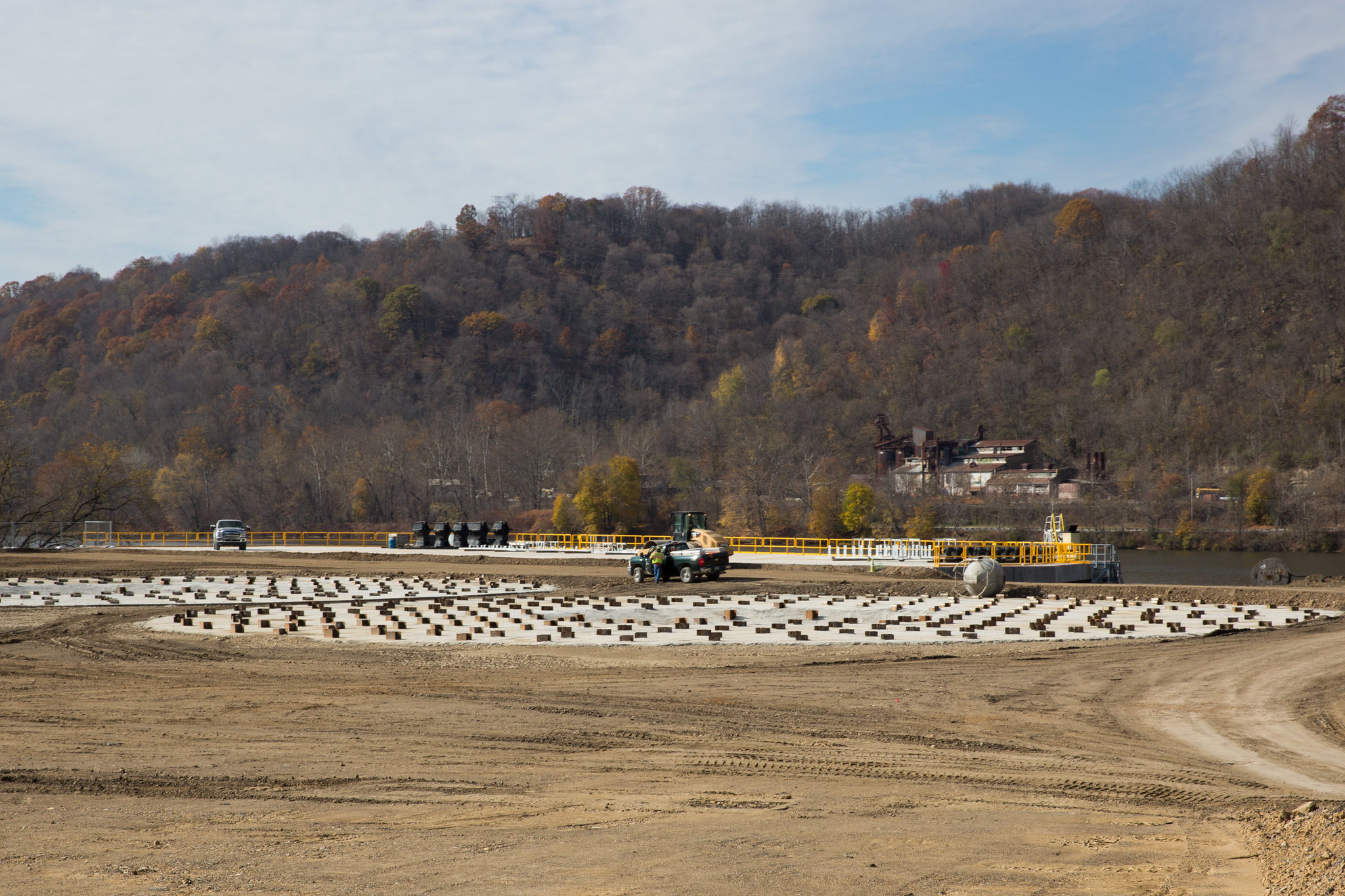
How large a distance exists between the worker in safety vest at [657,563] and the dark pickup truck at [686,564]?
146 millimetres

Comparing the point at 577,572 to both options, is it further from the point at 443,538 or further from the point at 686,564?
the point at 443,538

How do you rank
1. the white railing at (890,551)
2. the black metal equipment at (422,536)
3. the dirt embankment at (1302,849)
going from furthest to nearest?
the black metal equipment at (422,536) < the white railing at (890,551) < the dirt embankment at (1302,849)

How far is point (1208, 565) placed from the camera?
59.4 metres

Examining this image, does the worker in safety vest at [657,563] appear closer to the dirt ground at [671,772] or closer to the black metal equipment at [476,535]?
the dirt ground at [671,772]

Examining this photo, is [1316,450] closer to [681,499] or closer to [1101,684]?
[681,499]

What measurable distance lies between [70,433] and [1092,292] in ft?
449

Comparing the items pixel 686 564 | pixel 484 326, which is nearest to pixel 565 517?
pixel 686 564

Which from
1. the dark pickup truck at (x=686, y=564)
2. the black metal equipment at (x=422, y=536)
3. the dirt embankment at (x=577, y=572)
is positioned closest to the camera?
the dirt embankment at (x=577, y=572)

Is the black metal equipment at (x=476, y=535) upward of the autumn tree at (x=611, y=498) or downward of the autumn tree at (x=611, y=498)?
downward

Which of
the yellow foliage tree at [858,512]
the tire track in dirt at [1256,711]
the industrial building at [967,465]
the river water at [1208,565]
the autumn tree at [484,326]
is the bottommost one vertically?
the river water at [1208,565]

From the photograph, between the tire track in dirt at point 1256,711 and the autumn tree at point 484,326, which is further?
the autumn tree at point 484,326

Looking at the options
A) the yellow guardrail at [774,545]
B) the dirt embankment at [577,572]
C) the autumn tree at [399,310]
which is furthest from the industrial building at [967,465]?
the autumn tree at [399,310]

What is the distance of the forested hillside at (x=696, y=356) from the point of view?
315 ft

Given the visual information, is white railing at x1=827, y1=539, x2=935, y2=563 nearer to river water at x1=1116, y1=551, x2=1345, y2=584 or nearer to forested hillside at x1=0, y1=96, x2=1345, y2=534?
river water at x1=1116, y1=551, x2=1345, y2=584
